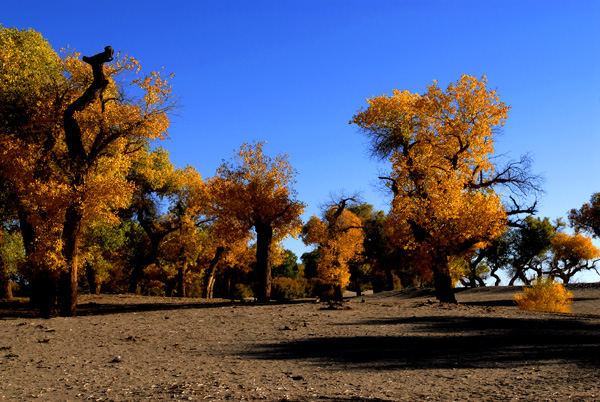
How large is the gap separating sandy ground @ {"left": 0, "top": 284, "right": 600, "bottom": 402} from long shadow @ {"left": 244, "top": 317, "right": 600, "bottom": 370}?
1.0 inches

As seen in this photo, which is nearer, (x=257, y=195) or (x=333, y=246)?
(x=257, y=195)

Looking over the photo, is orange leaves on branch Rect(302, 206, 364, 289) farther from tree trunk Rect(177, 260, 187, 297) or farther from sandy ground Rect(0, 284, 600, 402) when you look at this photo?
sandy ground Rect(0, 284, 600, 402)

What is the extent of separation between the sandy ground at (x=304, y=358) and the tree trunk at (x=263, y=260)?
748 cm

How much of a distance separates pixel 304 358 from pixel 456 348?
339 cm

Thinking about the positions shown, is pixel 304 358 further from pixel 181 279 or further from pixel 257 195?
pixel 181 279

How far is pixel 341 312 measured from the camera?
16.6 meters

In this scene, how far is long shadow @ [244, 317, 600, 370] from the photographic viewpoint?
355 inches

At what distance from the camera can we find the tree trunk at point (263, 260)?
23.5 metres

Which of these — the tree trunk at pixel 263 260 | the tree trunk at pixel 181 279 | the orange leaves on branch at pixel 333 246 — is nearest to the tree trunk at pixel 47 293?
the tree trunk at pixel 263 260

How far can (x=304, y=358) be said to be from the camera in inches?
372

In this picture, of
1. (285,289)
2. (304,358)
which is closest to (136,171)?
(304,358)

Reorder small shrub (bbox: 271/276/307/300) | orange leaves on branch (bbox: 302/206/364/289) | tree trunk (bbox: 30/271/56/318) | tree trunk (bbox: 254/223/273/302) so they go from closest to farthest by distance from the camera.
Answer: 1. tree trunk (bbox: 30/271/56/318)
2. tree trunk (bbox: 254/223/273/302)
3. orange leaves on branch (bbox: 302/206/364/289)
4. small shrub (bbox: 271/276/307/300)

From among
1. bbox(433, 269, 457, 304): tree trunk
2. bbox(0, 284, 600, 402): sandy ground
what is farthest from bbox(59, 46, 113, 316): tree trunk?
bbox(433, 269, 457, 304): tree trunk

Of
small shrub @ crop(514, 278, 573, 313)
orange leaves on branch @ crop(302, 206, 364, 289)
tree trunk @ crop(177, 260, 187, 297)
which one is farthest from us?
tree trunk @ crop(177, 260, 187, 297)
